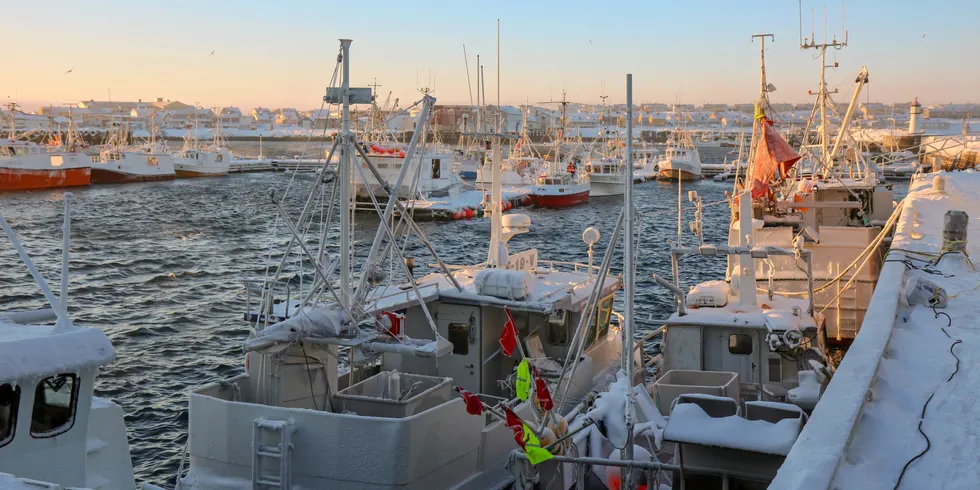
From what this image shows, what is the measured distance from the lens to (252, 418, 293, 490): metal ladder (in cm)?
1301

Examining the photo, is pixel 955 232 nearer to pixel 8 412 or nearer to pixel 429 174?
pixel 8 412

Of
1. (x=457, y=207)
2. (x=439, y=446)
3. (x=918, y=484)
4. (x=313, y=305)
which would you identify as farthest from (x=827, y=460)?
(x=457, y=207)

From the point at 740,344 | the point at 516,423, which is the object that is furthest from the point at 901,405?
the point at 740,344

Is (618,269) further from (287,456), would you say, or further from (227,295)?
(287,456)

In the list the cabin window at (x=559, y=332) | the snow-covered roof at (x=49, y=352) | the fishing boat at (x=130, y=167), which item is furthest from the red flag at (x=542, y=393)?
the fishing boat at (x=130, y=167)

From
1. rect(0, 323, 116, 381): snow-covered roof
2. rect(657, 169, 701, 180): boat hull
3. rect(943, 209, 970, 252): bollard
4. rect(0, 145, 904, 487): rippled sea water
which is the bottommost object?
rect(0, 145, 904, 487): rippled sea water

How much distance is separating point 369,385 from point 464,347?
270 cm

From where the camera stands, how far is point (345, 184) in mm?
14000

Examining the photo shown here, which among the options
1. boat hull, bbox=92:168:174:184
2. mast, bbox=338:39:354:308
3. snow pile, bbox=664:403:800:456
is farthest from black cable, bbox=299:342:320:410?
boat hull, bbox=92:168:174:184

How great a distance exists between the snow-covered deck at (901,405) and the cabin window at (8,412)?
750 cm

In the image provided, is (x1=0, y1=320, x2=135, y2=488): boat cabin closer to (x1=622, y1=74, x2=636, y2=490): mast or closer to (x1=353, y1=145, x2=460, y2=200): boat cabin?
(x1=622, y1=74, x2=636, y2=490): mast

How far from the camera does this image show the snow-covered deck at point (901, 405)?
812cm

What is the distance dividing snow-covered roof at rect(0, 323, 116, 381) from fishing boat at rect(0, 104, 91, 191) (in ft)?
291

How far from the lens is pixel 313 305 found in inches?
576
